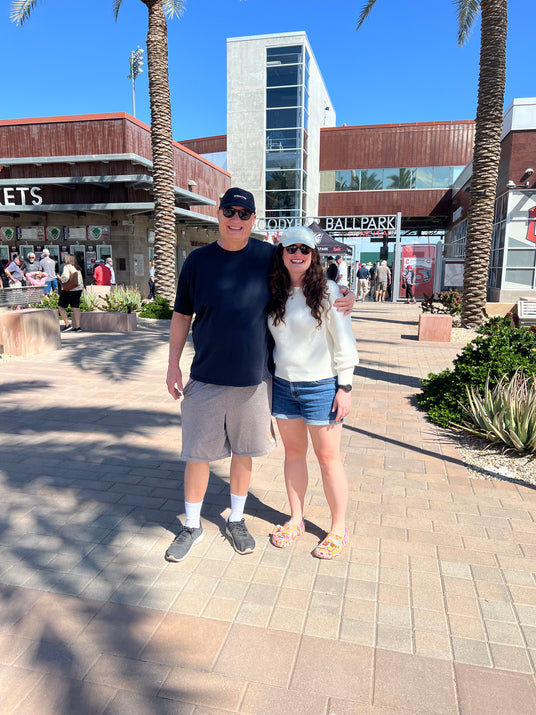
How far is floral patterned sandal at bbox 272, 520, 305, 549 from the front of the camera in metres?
3.09

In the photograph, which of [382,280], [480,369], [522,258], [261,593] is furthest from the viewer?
[382,280]

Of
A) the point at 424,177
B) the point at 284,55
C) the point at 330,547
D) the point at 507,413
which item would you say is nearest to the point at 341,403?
the point at 330,547

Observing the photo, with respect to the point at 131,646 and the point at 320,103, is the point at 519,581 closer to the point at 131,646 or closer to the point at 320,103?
the point at 131,646

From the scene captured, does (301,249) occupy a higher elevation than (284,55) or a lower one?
lower

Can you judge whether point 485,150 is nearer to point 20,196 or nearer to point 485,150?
point 485,150

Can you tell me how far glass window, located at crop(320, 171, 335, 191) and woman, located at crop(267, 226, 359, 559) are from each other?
32.1 m

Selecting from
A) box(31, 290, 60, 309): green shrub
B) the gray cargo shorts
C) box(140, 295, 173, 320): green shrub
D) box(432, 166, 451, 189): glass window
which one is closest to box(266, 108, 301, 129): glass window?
box(432, 166, 451, 189): glass window

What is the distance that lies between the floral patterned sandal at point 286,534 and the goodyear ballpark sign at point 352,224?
24411mm

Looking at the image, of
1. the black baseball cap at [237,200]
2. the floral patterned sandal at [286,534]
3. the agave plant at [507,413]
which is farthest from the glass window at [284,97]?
the floral patterned sandal at [286,534]

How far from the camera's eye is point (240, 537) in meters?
3.07

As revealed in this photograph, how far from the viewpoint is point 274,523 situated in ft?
11.1

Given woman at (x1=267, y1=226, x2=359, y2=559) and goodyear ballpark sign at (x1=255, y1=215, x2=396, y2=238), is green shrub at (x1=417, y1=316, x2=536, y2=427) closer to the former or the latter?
woman at (x1=267, y1=226, x2=359, y2=559)

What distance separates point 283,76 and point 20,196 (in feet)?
62.6

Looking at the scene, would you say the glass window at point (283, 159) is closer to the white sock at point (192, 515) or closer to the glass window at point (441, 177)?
the glass window at point (441, 177)
